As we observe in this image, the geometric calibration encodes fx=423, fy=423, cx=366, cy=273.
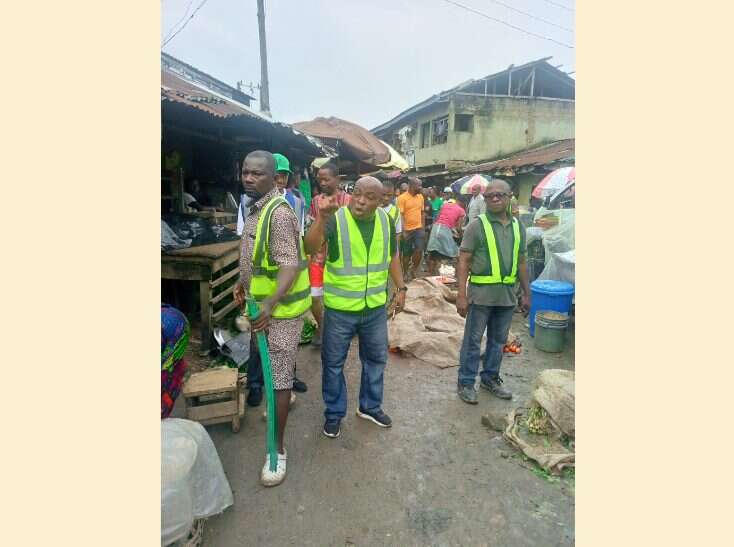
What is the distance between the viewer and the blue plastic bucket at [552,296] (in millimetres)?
4824

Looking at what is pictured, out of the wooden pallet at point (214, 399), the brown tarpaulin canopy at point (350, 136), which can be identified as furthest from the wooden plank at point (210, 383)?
the brown tarpaulin canopy at point (350, 136)

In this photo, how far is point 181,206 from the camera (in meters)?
5.74

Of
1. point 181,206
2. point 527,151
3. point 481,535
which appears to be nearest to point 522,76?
point 527,151

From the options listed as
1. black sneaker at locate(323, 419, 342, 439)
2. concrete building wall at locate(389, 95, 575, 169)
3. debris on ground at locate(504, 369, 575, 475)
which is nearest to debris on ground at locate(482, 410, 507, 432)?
debris on ground at locate(504, 369, 575, 475)

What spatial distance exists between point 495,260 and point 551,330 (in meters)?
1.87

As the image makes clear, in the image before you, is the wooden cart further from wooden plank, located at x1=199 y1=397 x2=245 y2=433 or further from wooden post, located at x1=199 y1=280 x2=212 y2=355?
wooden plank, located at x1=199 y1=397 x2=245 y2=433

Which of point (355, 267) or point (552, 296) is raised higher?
point (355, 267)

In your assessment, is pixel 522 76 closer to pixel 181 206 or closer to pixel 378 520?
pixel 181 206

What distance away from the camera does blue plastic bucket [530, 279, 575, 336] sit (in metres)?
4.82

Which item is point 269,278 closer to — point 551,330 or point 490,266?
point 490,266

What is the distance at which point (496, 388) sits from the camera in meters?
3.78

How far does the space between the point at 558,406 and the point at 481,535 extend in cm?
116

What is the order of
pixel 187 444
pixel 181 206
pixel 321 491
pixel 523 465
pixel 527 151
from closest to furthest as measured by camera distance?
pixel 187 444 → pixel 321 491 → pixel 523 465 → pixel 181 206 → pixel 527 151

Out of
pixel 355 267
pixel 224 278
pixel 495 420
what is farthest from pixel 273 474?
pixel 224 278
